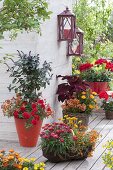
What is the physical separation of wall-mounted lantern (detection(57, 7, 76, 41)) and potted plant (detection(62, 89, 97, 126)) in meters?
0.84

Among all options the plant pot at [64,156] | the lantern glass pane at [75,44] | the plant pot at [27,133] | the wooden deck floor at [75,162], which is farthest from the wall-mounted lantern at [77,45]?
the plant pot at [64,156]

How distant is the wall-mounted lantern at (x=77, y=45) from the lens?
6.61m

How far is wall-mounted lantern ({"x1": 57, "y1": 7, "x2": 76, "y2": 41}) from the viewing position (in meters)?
6.03

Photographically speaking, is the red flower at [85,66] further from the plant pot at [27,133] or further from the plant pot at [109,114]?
the plant pot at [27,133]

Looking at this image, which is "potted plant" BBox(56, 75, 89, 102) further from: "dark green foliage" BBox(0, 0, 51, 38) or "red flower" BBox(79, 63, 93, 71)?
"dark green foliage" BBox(0, 0, 51, 38)

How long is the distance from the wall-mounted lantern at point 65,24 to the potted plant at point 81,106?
0.84 meters

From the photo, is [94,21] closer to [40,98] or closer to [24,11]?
[40,98]

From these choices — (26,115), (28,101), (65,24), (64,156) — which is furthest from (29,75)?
(65,24)

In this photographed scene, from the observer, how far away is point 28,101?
524cm

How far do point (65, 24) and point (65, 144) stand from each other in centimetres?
225

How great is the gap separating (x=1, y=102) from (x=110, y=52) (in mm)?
4312

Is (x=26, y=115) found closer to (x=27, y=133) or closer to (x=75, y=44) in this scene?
(x=27, y=133)

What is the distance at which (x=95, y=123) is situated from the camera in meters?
6.73

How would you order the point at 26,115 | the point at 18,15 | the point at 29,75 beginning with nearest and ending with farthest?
the point at 18,15, the point at 26,115, the point at 29,75
